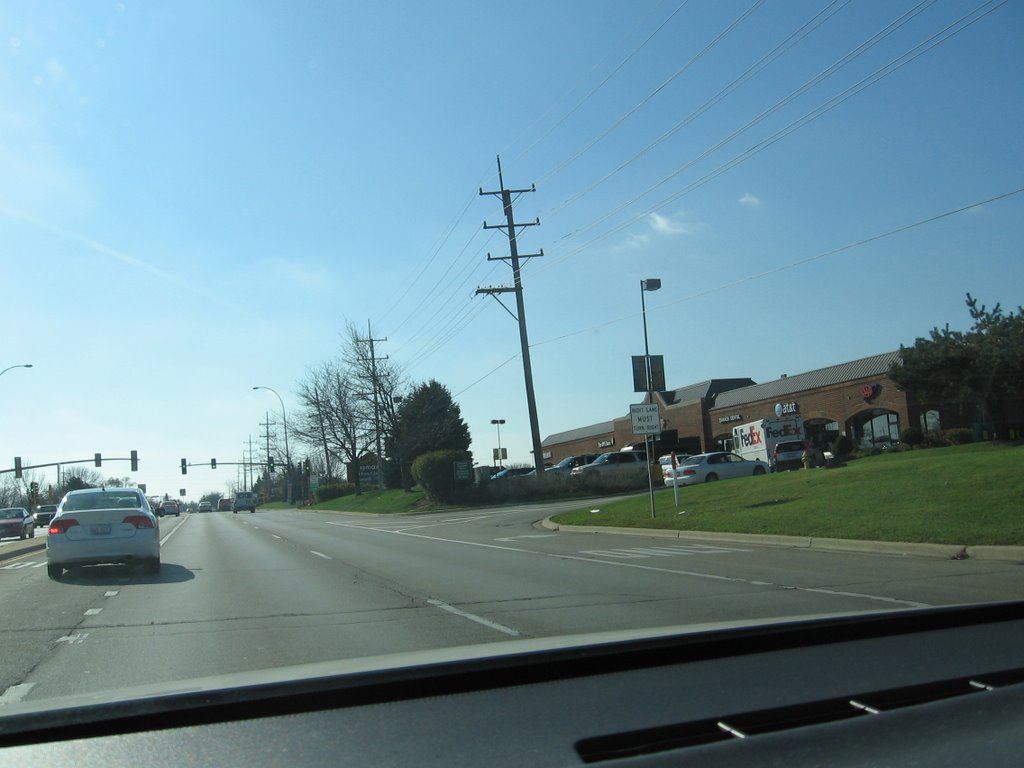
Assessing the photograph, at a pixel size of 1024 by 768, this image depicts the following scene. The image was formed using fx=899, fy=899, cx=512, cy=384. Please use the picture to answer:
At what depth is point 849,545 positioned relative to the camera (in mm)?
16406

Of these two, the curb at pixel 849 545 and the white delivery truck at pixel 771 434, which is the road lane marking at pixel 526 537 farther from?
the white delivery truck at pixel 771 434

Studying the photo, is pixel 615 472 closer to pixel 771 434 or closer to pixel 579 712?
pixel 771 434

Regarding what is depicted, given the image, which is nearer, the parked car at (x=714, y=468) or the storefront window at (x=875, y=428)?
the parked car at (x=714, y=468)

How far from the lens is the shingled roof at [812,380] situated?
52.2 meters

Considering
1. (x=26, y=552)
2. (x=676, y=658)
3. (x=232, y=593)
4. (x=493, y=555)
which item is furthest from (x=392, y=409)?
(x=676, y=658)

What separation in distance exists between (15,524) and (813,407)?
1765 inches

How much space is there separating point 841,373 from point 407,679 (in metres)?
56.1

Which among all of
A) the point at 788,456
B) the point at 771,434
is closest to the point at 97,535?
the point at 788,456

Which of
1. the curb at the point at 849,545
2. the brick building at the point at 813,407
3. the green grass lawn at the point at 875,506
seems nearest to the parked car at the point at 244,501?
the brick building at the point at 813,407

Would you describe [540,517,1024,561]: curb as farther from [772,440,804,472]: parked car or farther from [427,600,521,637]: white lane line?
[772,440,804,472]: parked car

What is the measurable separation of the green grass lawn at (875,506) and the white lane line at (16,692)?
44.0 ft

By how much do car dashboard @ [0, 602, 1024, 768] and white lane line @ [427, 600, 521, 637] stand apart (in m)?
5.21

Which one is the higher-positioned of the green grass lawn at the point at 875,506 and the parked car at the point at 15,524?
the parked car at the point at 15,524

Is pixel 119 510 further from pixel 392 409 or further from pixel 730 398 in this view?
pixel 730 398
